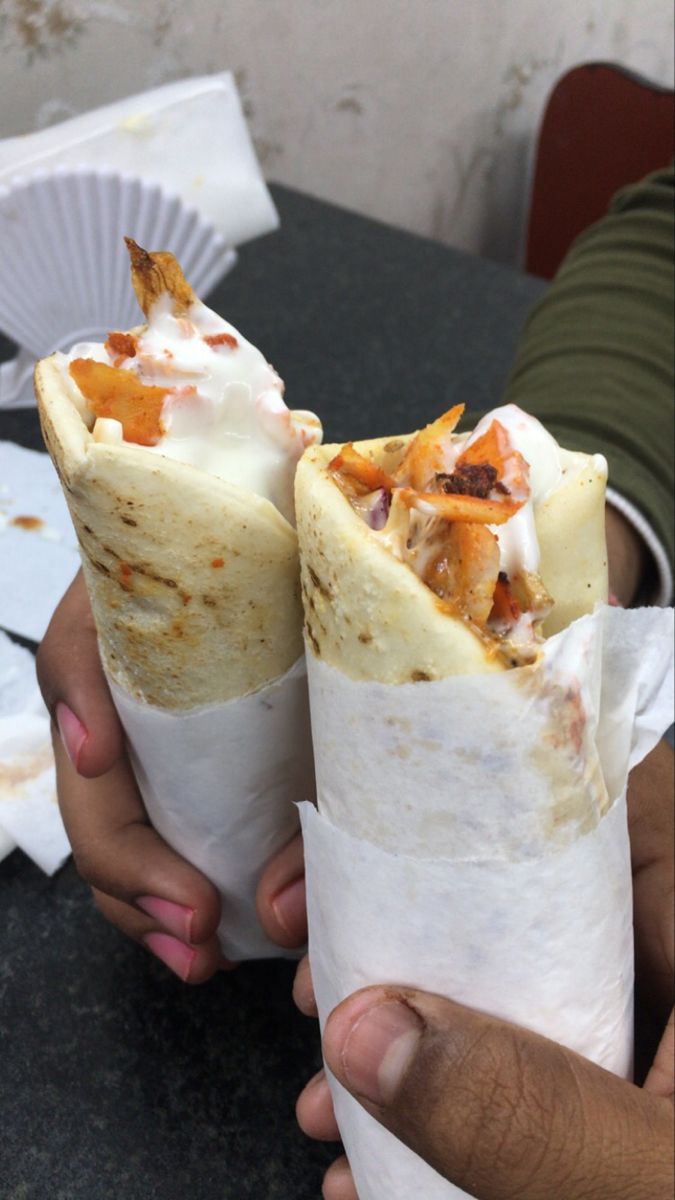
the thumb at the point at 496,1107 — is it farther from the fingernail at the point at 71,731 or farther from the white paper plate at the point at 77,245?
the white paper plate at the point at 77,245

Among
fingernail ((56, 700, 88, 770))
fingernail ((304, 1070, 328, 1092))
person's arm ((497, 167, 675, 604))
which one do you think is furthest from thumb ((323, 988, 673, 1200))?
person's arm ((497, 167, 675, 604))

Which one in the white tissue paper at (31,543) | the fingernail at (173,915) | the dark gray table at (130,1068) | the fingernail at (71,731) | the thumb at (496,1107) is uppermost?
the thumb at (496,1107)

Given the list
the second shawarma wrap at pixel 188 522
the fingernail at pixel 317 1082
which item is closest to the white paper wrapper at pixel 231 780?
the second shawarma wrap at pixel 188 522

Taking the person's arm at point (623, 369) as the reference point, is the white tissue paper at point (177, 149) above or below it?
above

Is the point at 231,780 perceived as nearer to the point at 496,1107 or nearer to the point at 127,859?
the point at 127,859

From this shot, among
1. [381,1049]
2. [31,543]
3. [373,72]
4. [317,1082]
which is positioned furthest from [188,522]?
[373,72]

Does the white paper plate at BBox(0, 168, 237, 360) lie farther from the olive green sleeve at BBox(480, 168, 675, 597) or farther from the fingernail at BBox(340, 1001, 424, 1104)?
the fingernail at BBox(340, 1001, 424, 1104)
